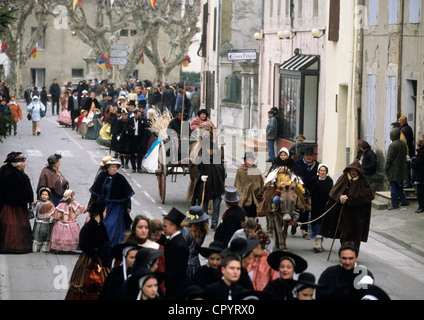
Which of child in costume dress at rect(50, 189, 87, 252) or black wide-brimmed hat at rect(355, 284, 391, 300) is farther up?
black wide-brimmed hat at rect(355, 284, 391, 300)

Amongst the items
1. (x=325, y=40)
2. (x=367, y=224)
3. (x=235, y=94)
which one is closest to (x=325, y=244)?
(x=367, y=224)

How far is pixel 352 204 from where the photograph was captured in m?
15.7

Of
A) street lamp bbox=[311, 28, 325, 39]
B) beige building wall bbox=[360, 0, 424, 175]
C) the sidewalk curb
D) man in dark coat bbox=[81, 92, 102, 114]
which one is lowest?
the sidewalk curb

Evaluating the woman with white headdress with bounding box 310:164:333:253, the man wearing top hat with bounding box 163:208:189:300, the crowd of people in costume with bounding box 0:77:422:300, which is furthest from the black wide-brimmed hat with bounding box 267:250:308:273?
the woman with white headdress with bounding box 310:164:333:253

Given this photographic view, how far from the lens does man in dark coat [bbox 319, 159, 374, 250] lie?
618 inches

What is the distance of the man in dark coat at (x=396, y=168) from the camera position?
20.6 meters

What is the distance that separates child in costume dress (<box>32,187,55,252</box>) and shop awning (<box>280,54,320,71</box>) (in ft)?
50.1

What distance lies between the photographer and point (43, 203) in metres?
16.0

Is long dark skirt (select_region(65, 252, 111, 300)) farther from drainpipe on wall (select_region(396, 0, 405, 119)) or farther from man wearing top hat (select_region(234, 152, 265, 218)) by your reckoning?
drainpipe on wall (select_region(396, 0, 405, 119))

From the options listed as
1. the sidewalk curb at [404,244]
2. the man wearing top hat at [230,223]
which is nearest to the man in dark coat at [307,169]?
the sidewalk curb at [404,244]

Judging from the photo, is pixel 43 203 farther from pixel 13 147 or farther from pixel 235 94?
pixel 235 94

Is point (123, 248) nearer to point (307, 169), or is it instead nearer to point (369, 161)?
point (307, 169)

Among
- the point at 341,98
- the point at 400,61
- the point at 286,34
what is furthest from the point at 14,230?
the point at 286,34

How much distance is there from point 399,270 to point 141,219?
631 centimetres
